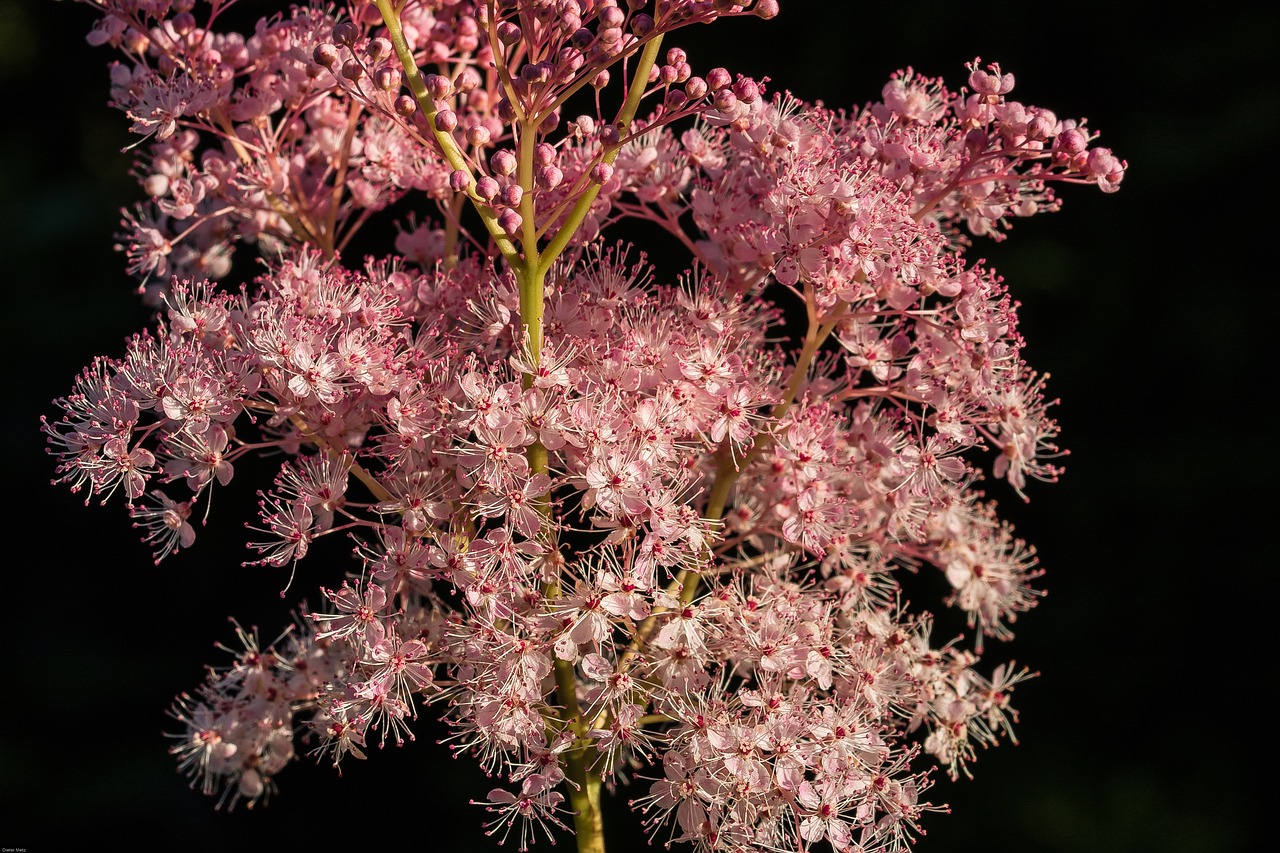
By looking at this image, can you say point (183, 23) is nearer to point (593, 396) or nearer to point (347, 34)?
point (347, 34)

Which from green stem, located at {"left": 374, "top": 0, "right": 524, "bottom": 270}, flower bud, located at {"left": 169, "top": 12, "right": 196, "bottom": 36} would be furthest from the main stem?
flower bud, located at {"left": 169, "top": 12, "right": 196, "bottom": 36}

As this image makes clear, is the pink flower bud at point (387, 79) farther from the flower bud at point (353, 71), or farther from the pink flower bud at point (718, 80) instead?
the pink flower bud at point (718, 80)

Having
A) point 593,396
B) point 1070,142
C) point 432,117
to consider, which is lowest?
point 593,396

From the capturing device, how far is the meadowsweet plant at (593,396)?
0.78m

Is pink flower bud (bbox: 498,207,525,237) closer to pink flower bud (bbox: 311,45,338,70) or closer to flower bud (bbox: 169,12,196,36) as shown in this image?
pink flower bud (bbox: 311,45,338,70)

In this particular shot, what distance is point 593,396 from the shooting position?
77 cm

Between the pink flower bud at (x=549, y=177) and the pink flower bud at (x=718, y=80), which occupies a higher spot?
the pink flower bud at (x=718, y=80)

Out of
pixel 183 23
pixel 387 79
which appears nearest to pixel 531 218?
pixel 387 79

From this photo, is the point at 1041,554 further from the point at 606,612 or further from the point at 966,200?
the point at 606,612

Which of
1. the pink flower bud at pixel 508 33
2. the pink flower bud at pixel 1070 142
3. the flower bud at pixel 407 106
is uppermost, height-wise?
the pink flower bud at pixel 1070 142

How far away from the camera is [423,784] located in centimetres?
227

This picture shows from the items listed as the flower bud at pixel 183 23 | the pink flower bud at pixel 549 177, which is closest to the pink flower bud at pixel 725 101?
the pink flower bud at pixel 549 177

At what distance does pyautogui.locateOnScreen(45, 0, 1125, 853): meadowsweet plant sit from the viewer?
30.5 inches

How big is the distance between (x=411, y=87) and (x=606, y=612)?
0.37 metres
